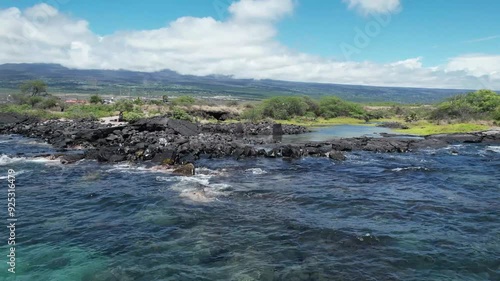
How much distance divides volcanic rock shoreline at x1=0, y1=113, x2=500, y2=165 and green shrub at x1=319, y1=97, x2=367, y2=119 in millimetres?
44196

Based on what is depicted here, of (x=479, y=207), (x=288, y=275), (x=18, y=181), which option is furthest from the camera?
(x=18, y=181)

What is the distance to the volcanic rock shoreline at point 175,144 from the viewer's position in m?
31.4

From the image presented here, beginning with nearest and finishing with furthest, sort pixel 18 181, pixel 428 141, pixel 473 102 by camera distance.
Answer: pixel 18 181 → pixel 428 141 → pixel 473 102

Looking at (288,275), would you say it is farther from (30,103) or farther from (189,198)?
(30,103)

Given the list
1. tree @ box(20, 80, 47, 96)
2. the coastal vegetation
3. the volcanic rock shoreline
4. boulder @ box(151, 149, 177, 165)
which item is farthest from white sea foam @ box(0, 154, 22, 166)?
tree @ box(20, 80, 47, 96)

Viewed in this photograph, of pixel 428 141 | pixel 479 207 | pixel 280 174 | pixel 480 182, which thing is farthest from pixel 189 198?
pixel 428 141

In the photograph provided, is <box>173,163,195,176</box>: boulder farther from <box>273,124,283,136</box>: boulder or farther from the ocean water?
<box>273,124,283,136</box>: boulder

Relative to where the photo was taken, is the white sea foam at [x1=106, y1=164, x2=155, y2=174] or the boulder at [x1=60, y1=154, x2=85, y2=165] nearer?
the white sea foam at [x1=106, y1=164, x2=155, y2=174]

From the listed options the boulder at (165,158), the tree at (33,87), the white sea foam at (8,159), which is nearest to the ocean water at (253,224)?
the white sea foam at (8,159)

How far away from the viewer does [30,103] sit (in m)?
92.1

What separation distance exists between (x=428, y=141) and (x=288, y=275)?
3665 centimetres

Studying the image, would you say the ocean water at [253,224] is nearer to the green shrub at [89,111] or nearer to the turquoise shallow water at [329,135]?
the turquoise shallow water at [329,135]

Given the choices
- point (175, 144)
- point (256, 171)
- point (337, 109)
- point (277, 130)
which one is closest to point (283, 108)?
point (337, 109)

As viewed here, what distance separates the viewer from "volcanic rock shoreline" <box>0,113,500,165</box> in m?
31.4
